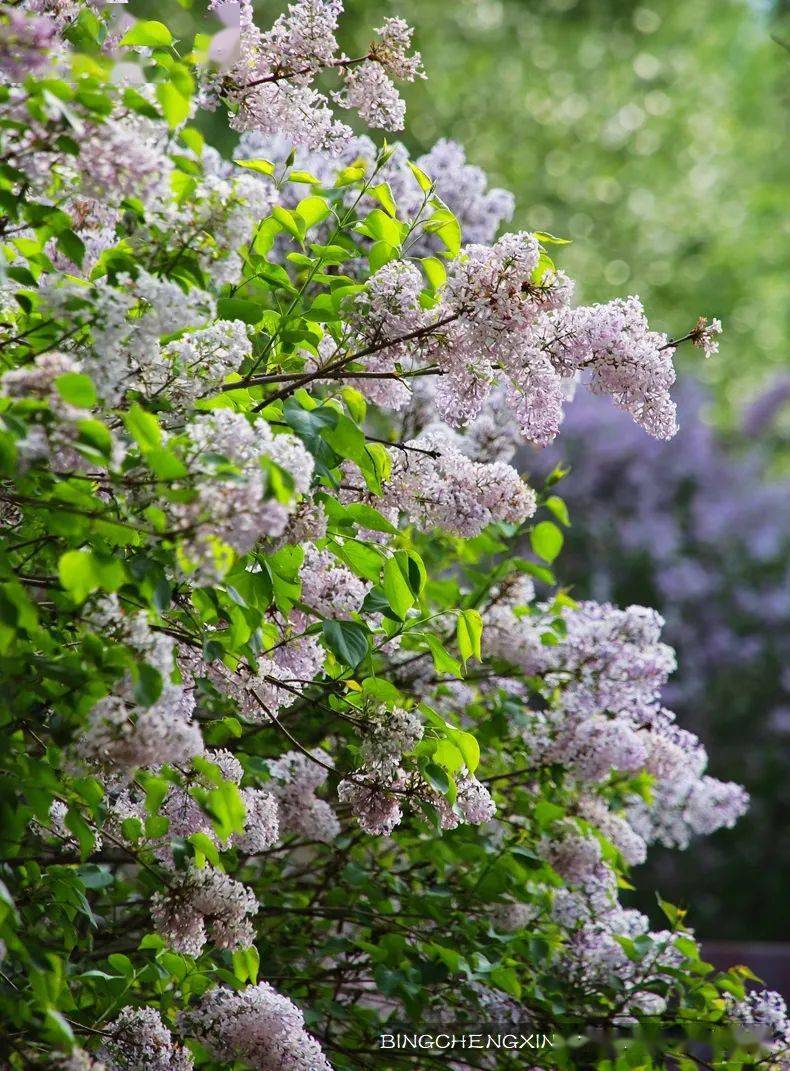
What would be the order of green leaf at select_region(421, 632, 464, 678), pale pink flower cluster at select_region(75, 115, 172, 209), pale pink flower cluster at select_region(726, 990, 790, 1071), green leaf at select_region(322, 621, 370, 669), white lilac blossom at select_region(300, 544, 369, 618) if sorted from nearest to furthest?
pale pink flower cluster at select_region(75, 115, 172, 209) → green leaf at select_region(322, 621, 370, 669) → green leaf at select_region(421, 632, 464, 678) → white lilac blossom at select_region(300, 544, 369, 618) → pale pink flower cluster at select_region(726, 990, 790, 1071)

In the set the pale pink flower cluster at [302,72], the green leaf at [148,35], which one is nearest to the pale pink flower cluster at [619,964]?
the pale pink flower cluster at [302,72]

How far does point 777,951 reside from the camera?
680 cm

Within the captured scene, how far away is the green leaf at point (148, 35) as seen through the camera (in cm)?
233

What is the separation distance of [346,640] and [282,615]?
450 mm

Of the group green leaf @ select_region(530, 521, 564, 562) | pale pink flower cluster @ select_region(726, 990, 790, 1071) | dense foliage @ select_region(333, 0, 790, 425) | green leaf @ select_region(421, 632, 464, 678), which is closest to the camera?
green leaf @ select_region(421, 632, 464, 678)

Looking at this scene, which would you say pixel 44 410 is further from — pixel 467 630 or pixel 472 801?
pixel 472 801

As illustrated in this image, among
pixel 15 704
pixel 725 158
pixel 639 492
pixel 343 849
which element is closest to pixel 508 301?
pixel 15 704

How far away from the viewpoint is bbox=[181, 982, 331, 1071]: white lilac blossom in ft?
8.48

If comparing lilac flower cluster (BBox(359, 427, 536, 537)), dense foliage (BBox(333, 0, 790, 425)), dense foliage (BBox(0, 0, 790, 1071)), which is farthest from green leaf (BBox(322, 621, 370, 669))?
dense foliage (BBox(333, 0, 790, 425))

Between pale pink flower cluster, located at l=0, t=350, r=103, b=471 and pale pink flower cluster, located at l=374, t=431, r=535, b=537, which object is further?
pale pink flower cluster, located at l=374, t=431, r=535, b=537

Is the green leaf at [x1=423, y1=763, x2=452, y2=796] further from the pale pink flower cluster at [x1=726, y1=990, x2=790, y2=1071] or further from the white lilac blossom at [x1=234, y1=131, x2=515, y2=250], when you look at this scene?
the white lilac blossom at [x1=234, y1=131, x2=515, y2=250]

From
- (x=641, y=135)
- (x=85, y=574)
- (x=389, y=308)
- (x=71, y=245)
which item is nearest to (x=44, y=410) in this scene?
(x=85, y=574)

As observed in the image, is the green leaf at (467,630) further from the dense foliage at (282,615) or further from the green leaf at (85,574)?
the green leaf at (85,574)

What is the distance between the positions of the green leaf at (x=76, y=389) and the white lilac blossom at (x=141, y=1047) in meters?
1.34
